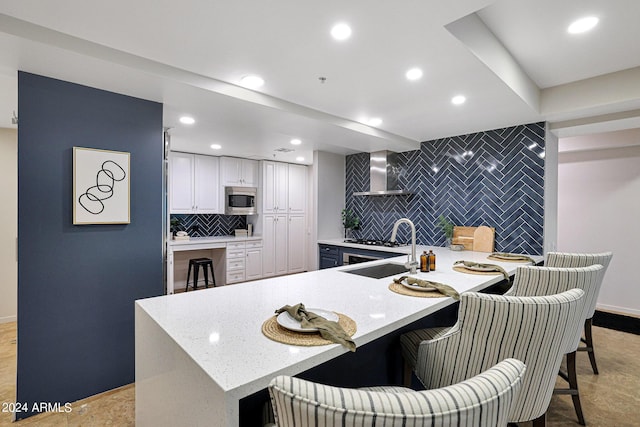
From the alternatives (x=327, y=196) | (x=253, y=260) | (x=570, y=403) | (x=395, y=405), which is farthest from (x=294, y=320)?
(x=253, y=260)

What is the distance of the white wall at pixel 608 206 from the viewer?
13.0 feet

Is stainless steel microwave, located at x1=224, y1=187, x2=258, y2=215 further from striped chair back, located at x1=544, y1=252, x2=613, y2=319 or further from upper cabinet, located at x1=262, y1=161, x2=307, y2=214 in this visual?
striped chair back, located at x1=544, y1=252, x2=613, y2=319

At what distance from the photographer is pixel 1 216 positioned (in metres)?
3.50

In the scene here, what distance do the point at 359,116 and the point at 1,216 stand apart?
406 cm

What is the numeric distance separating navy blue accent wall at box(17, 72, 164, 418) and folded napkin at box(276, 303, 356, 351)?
1648 mm

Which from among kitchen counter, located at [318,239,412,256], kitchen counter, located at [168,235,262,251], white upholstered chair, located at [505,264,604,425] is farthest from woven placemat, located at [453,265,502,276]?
kitchen counter, located at [168,235,262,251]

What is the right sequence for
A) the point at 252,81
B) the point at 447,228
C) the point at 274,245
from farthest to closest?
the point at 274,245 → the point at 447,228 → the point at 252,81

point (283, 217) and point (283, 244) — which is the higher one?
point (283, 217)

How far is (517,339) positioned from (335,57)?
1.76 m

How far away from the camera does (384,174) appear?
4.49 metres

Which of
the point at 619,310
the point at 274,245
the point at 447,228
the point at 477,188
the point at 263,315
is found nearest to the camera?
the point at 263,315

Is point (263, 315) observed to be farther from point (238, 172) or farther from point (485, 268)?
point (238, 172)

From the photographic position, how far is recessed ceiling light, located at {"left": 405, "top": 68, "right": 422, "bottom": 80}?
213 centimetres

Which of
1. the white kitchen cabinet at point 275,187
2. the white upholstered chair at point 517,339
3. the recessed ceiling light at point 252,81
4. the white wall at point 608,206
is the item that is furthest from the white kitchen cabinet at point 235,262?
the white wall at point 608,206
